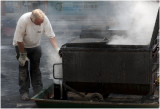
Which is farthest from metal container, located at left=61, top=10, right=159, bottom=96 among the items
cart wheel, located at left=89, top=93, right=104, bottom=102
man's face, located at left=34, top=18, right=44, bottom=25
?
man's face, located at left=34, top=18, right=44, bottom=25

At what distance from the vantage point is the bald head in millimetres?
5109

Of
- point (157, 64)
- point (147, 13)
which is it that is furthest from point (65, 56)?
point (147, 13)

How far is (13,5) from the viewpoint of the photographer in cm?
1734

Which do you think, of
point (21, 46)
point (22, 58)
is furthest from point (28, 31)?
point (22, 58)

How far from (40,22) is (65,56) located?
0.84m

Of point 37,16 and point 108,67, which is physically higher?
point 37,16

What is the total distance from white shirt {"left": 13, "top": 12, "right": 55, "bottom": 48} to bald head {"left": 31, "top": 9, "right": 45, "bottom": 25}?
0.24 ft

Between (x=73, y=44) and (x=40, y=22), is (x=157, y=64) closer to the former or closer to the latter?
(x=73, y=44)

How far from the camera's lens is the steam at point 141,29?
4980 mm

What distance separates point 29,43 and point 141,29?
179cm

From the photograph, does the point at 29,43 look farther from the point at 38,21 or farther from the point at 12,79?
the point at 12,79

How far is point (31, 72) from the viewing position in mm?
5668

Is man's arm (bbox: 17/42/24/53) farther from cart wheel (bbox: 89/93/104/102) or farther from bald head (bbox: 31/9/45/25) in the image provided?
cart wheel (bbox: 89/93/104/102)

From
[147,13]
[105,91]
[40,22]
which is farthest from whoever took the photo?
[147,13]
